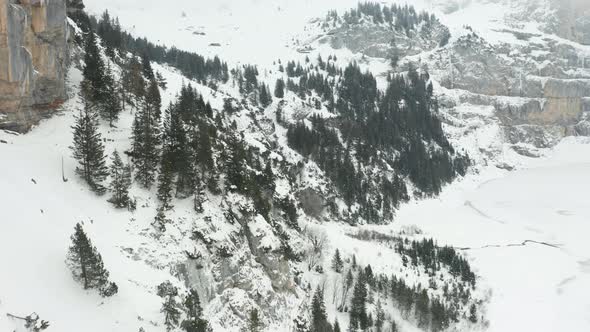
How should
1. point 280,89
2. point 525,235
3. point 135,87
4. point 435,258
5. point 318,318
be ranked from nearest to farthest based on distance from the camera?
1. point 318,318
2. point 135,87
3. point 435,258
4. point 525,235
5. point 280,89

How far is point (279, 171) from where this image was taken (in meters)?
82.9

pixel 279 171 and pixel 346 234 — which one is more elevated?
pixel 279 171

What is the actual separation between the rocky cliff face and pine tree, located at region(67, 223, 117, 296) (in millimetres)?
21677

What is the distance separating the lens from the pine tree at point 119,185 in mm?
41219

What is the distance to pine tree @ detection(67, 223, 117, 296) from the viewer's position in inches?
1204

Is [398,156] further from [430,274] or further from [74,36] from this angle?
→ [74,36]

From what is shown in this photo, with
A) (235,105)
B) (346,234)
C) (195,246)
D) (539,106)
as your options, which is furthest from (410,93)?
(195,246)

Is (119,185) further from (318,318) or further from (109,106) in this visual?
(318,318)

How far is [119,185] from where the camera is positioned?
135 feet

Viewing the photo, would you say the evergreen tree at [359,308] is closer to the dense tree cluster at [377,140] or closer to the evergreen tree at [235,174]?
the evergreen tree at [235,174]

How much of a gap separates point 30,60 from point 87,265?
90.5 ft

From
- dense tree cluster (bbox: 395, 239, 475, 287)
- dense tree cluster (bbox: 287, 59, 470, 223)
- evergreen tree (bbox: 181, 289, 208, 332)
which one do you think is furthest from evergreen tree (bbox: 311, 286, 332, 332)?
dense tree cluster (bbox: 287, 59, 470, 223)

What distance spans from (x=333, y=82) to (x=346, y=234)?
106406 millimetres

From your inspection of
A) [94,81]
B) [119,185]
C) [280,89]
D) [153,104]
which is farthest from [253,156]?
[280,89]
